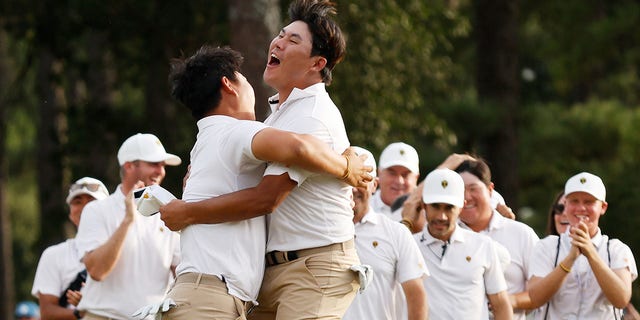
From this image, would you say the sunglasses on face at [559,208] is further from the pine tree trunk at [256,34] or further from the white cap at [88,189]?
the pine tree trunk at [256,34]

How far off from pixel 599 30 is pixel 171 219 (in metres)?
15.0

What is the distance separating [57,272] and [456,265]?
3.45 metres

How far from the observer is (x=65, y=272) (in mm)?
11180

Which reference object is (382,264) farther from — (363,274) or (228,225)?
(228,225)

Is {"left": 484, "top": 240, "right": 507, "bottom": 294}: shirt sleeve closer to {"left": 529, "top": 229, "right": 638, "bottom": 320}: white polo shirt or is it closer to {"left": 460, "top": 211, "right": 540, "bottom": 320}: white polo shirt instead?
{"left": 529, "top": 229, "right": 638, "bottom": 320}: white polo shirt

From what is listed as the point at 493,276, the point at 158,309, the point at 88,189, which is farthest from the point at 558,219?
the point at 158,309

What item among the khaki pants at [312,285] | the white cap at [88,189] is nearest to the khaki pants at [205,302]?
the khaki pants at [312,285]

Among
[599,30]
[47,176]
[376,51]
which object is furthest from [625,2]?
[47,176]

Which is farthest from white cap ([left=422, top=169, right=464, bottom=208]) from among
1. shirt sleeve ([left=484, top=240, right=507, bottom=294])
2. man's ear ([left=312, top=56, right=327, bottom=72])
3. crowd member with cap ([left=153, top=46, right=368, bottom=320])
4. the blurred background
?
the blurred background

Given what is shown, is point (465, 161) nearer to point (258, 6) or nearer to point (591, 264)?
point (591, 264)

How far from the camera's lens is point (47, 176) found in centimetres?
2383

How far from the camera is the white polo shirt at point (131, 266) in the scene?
9.84 metres

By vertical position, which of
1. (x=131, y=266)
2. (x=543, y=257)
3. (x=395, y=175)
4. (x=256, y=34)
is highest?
(x=256, y=34)

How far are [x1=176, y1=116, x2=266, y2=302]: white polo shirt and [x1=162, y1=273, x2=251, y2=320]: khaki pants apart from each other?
35 mm
